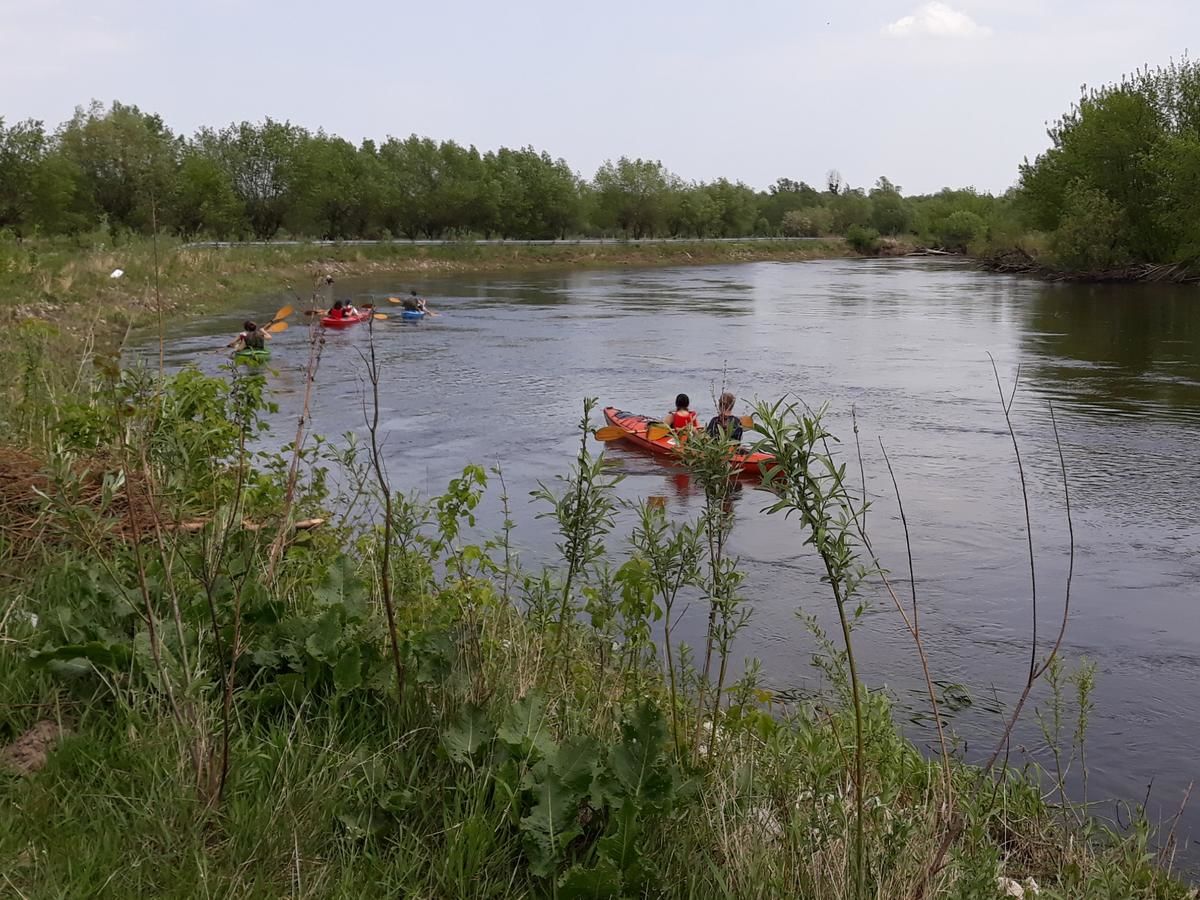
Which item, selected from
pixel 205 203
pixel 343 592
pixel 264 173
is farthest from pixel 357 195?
pixel 343 592

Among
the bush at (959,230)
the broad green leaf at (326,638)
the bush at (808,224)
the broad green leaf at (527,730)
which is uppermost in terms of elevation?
the bush at (808,224)

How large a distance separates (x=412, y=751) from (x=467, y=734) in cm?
22

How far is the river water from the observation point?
7.71 m

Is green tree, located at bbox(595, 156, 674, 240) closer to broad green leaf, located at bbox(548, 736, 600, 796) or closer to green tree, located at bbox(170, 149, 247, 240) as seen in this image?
green tree, located at bbox(170, 149, 247, 240)

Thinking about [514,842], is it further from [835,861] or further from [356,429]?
[356,429]

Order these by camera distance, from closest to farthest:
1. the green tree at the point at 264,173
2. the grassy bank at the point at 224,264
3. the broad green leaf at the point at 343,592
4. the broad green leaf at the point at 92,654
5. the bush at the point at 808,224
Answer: the broad green leaf at the point at 92,654, the broad green leaf at the point at 343,592, the grassy bank at the point at 224,264, the green tree at the point at 264,173, the bush at the point at 808,224

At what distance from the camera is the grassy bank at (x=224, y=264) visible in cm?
2341

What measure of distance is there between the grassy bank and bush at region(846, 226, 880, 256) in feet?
13.4

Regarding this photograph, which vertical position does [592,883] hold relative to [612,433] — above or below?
above

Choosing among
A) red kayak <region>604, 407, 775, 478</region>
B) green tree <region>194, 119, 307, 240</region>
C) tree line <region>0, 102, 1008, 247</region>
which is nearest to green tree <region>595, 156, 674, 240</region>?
tree line <region>0, 102, 1008, 247</region>

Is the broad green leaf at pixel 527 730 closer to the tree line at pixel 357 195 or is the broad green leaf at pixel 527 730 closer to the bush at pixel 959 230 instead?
the tree line at pixel 357 195

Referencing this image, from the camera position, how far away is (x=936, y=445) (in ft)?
50.7

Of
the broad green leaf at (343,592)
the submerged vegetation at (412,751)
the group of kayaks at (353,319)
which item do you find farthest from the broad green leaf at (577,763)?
the group of kayaks at (353,319)

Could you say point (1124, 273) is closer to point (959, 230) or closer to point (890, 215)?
point (959, 230)
